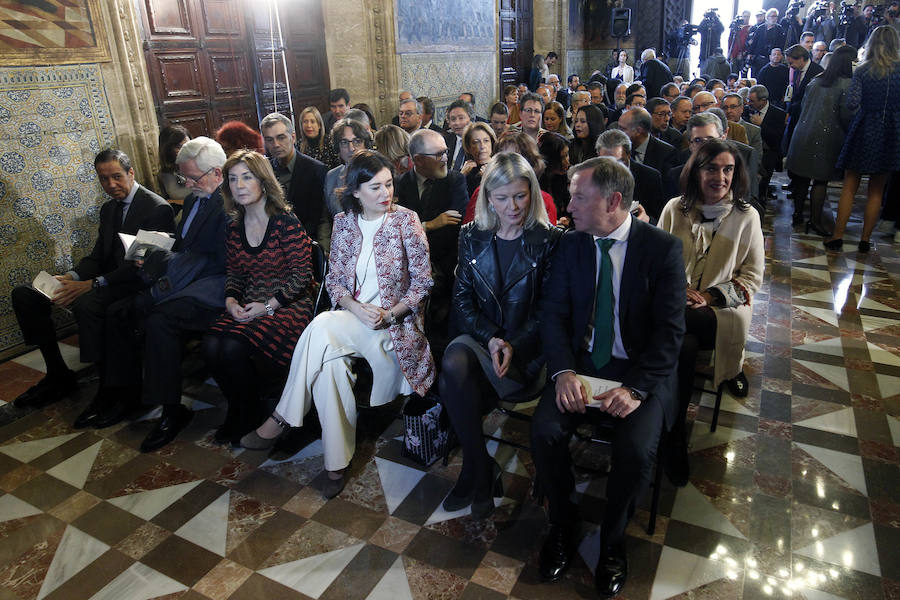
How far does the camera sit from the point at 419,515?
8.61 ft

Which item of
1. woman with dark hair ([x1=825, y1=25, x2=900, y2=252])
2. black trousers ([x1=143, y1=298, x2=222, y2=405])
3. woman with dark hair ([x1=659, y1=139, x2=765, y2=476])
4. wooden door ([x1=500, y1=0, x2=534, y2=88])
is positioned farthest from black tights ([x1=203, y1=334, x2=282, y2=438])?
wooden door ([x1=500, y1=0, x2=534, y2=88])

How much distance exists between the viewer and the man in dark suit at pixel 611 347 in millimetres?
2205

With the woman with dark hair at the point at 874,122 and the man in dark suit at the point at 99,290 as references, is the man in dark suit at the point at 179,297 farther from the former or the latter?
the woman with dark hair at the point at 874,122

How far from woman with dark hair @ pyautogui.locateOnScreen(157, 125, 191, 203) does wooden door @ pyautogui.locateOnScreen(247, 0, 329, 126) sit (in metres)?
1.94

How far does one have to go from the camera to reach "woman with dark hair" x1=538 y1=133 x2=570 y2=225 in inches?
160

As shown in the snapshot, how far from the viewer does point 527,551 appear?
240cm

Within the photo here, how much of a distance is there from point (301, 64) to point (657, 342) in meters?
5.91

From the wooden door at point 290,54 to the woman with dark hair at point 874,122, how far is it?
5272mm

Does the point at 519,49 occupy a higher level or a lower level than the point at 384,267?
higher

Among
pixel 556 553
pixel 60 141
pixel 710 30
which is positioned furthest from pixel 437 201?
pixel 710 30

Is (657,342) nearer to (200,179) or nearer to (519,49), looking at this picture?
(200,179)

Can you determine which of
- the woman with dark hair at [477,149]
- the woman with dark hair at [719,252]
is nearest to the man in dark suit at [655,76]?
the woman with dark hair at [477,149]

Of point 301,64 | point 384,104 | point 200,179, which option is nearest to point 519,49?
point 384,104

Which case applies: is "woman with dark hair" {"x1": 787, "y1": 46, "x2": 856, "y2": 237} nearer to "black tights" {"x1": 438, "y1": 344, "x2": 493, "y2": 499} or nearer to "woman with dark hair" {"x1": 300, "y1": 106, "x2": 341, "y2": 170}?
"woman with dark hair" {"x1": 300, "y1": 106, "x2": 341, "y2": 170}
